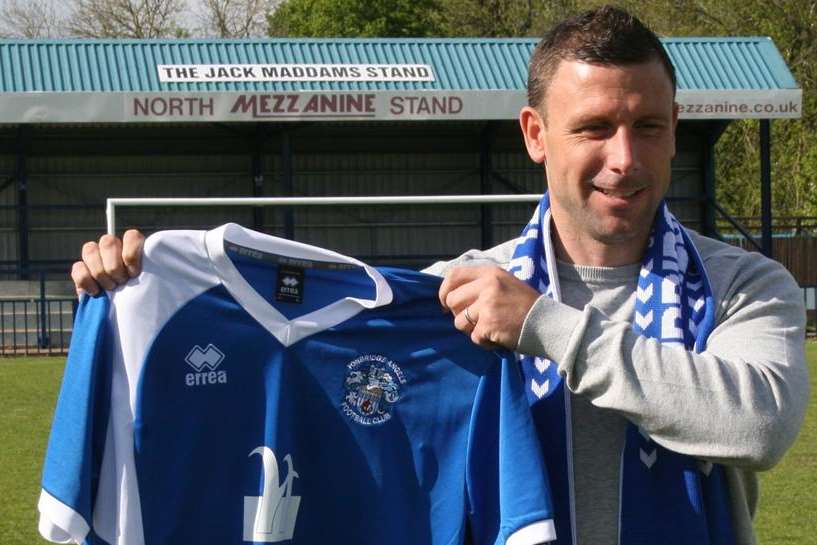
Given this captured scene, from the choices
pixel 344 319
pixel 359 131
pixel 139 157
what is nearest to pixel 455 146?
pixel 359 131

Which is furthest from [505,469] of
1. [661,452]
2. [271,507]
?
[271,507]

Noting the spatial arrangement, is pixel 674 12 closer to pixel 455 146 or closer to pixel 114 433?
pixel 455 146

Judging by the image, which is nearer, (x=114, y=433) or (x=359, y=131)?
(x=114, y=433)

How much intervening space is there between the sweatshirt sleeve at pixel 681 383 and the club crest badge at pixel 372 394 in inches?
30.5

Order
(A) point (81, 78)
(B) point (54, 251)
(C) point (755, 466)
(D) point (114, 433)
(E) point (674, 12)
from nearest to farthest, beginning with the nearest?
(C) point (755, 466) → (D) point (114, 433) → (A) point (81, 78) → (B) point (54, 251) → (E) point (674, 12)

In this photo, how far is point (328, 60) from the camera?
27.5 meters

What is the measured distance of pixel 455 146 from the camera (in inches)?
1195

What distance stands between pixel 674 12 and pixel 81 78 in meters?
20.8

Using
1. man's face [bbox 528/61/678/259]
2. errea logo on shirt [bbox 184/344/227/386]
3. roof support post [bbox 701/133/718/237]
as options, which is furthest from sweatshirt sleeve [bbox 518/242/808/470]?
roof support post [bbox 701/133/718/237]

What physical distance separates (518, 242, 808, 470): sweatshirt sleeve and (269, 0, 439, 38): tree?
53.0m

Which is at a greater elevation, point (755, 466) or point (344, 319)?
point (344, 319)

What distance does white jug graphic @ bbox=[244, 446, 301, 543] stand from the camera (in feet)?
11.2

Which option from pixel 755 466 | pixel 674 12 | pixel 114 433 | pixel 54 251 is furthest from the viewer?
pixel 674 12

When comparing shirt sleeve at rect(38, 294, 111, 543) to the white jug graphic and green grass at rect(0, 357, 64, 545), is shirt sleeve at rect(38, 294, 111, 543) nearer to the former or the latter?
the white jug graphic
